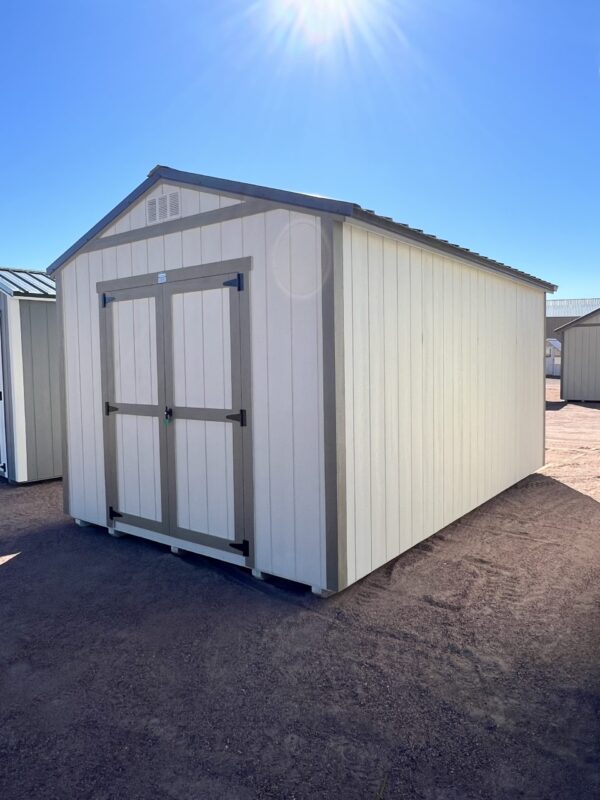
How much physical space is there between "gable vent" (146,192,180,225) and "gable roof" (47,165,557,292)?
0.36ft

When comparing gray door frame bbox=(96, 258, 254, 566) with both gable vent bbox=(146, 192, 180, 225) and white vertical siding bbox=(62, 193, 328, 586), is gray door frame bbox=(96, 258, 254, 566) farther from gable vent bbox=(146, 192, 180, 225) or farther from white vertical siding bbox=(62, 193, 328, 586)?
gable vent bbox=(146, 192, 180, 225)

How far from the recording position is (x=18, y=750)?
2.09 metres

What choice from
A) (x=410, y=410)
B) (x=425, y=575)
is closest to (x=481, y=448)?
(x=410, y=410)

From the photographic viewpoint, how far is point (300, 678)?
101 inches

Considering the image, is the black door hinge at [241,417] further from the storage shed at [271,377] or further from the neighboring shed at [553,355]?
the neighboring shed at [553,355]

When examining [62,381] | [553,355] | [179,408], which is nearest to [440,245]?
[179,408]

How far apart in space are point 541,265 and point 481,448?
74.8 feet

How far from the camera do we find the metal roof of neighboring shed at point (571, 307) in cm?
3406

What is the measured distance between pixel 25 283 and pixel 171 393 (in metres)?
3.92

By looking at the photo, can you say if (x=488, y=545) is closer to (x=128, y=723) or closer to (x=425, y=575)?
(x=425, y=575)

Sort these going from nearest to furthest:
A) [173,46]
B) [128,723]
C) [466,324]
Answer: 1. [128,723]
2. [466,324]
3. [173,46]

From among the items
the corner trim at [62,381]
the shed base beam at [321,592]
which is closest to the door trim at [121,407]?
the corner trim at [62,381]

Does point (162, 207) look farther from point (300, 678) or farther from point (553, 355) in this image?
point (553, 355)

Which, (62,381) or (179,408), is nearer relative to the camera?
(179,408)
